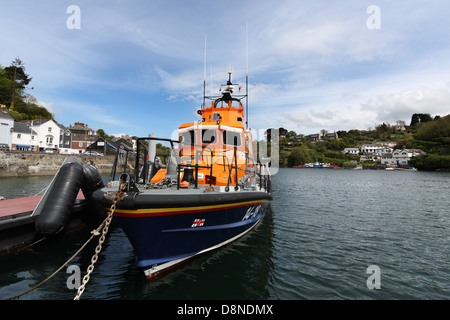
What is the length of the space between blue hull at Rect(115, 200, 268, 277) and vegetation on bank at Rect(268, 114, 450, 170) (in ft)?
296

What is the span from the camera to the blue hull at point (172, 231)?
13.5 feet

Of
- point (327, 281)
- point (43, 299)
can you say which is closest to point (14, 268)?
point (43, 299)

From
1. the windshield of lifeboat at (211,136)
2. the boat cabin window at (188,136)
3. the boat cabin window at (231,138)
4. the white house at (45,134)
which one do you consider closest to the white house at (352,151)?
the white house at (45,134)

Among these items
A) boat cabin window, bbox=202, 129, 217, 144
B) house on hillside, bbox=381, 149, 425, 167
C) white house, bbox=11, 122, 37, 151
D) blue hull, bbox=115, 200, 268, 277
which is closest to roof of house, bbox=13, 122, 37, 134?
white house, bbox=11, 122, 37, 151

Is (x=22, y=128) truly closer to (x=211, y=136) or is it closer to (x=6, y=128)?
(x=6, y=128)

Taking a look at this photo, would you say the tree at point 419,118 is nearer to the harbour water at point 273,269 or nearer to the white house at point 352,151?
the white house at point 352,151

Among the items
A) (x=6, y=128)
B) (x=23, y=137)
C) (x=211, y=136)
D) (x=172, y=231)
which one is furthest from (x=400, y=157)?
(x=6, y=128)

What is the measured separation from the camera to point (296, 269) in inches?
216

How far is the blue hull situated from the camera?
412cm

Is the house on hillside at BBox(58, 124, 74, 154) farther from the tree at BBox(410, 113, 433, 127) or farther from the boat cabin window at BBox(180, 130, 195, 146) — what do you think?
the tree at BBox(410, 113, 433, 127)

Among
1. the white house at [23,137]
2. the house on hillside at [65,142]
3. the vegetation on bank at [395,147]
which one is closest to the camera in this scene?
the white house at [23,137]

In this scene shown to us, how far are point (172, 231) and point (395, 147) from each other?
13339 cm

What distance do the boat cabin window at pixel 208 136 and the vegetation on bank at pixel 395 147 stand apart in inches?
3503
